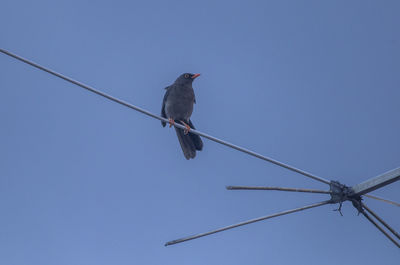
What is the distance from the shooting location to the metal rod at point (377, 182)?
8.48 ft

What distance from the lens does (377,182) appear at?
270cm

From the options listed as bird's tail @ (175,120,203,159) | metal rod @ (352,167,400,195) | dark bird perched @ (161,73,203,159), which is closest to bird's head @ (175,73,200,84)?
dark bird perched @ (161,73,203,159)

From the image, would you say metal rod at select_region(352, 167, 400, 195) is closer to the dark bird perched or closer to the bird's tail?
the bird's tail

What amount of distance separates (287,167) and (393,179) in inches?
25.8

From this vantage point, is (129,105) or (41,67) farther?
(129,105)

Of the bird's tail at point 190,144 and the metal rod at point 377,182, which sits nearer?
the metal rod at point 377,182

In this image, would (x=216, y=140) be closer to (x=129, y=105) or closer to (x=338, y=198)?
(x=129, y=105)

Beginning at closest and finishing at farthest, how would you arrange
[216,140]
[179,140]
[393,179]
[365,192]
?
[393,179]
[365,192]
[216,140]
[179,140]

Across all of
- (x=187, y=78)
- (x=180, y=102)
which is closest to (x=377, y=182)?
(x=180, y=102)

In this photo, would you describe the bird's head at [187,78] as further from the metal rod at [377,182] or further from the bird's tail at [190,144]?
the metal rod at [377,182]

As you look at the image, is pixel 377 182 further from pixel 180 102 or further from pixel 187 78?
pixel 187 78

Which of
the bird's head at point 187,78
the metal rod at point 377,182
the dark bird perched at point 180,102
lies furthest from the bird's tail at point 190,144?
the metal rod at point 377,182

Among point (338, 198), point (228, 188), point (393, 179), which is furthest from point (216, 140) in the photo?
point (393, 179)

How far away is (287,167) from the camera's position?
9.76 feet
